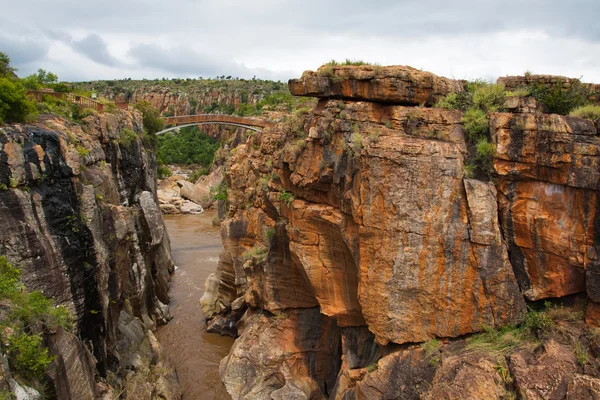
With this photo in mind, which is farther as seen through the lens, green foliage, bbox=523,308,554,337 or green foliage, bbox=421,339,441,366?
green foliage, bbox=421,339,441,366

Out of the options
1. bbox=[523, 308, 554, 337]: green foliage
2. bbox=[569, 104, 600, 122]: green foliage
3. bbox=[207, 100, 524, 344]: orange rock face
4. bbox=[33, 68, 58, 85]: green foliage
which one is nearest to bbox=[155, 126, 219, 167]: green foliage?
bbox=[33, 68, 58, 85]: green foliage

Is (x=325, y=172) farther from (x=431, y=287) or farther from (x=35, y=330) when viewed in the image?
(x=35, y=330)

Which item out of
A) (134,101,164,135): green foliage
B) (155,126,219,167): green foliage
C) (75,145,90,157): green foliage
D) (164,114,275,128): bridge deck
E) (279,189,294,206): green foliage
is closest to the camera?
(75,145,90,157): green foliage

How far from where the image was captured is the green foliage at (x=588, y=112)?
33.9 ft

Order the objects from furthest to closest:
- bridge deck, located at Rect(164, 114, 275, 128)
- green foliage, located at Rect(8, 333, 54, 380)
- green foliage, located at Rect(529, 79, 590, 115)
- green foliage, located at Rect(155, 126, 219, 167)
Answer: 1. green foliage, located at Rect(155, 126, 219, 167)
2. bridge deck, located at Rect(164, 114, 275, 128)
3. green foliage, located at Rect(529, 79, 590, 115)
4. green foliage, located at Rect(8, 333, 54, 380)

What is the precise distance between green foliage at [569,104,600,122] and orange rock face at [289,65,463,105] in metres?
3.20

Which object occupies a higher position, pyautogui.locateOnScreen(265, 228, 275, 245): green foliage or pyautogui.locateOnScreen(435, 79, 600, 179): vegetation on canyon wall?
pyautogui.locateOnScreen(435, 79, 600, 179): vegetation on canyon wall

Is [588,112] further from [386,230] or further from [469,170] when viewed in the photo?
[386,230]

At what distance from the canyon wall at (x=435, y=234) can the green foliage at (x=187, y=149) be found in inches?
2476

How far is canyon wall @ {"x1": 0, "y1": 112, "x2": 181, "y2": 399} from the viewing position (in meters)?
11.5

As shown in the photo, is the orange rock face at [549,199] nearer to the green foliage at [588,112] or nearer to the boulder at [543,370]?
the green foliage at [588,112]

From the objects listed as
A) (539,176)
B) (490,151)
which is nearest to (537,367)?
(539,176)

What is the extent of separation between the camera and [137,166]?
80.7 feet

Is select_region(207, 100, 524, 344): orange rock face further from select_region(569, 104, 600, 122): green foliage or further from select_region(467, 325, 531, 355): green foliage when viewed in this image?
select_region(569, 104, 600, 122): green foliage
